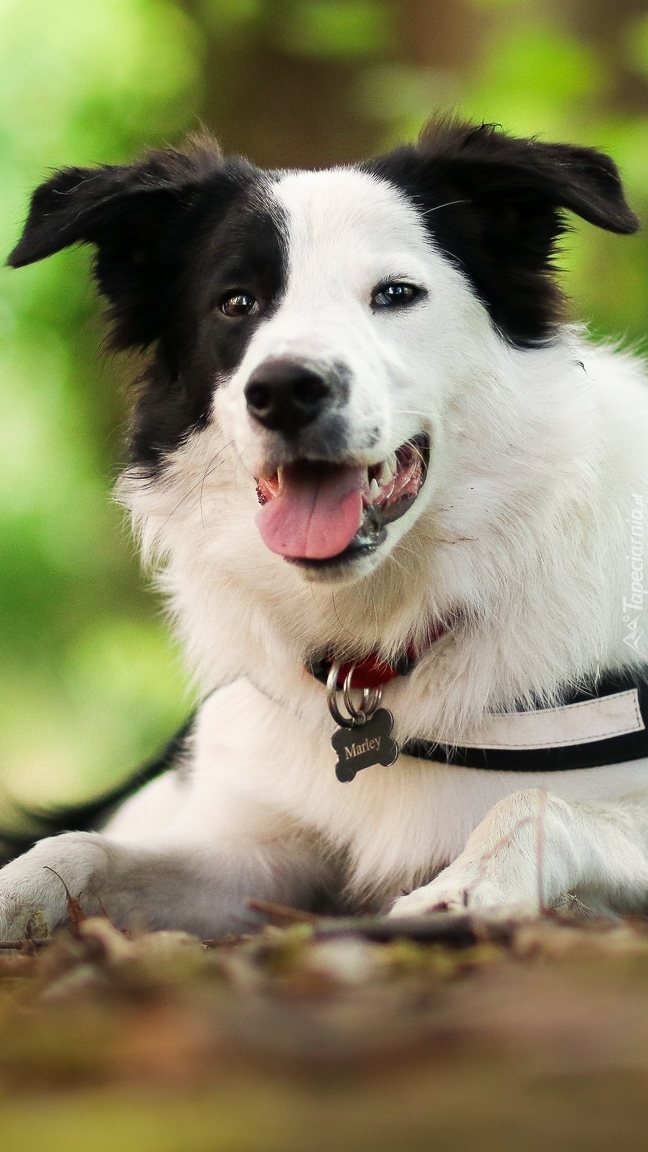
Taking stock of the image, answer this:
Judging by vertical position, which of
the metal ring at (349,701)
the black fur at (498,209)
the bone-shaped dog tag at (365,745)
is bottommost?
the bone-shaped dog tag at (365,745)

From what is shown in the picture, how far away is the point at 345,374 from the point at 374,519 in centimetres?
30

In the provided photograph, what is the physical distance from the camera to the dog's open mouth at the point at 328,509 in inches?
88.3

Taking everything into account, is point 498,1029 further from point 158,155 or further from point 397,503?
point 158,155

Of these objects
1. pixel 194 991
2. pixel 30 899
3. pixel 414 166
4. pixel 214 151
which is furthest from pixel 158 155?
pixel 194 991

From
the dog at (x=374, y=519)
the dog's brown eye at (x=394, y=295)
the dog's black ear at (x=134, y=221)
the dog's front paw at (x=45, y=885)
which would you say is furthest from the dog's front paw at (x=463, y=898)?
the dog's black ear at (x=134, y=221)

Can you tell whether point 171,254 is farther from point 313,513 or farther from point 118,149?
point 118,149

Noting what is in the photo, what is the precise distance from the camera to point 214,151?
10.1 ft

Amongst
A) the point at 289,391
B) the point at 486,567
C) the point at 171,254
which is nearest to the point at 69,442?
the point at 171,254

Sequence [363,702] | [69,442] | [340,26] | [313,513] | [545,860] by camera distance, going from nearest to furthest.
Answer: [545,860] < [313,513] < [363,702] < [340,26] < [69,442]

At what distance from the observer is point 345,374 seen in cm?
217

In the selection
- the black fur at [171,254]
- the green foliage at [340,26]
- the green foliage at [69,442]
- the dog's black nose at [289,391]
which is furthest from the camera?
the green foliage at [69,442]

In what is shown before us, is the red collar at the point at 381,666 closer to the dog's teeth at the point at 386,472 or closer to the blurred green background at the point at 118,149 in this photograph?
the dog's teeth at the point at 386,472

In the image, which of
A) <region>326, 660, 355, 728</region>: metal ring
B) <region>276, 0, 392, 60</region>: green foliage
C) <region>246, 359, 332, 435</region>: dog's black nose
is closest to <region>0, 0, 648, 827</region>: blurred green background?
<region>276, 0, 392, 60</region>: green foliage

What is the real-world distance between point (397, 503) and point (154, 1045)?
1438mm
